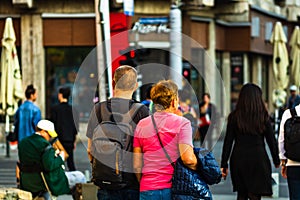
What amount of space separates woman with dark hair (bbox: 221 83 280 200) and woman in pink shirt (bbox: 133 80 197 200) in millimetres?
3079

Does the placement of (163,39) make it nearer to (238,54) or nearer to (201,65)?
(201,65)

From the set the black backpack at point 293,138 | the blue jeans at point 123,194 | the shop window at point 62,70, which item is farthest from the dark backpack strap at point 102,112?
the shop window at point 62,70

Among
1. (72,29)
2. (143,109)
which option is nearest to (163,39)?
(72,29)

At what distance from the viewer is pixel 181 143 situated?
7.25 m

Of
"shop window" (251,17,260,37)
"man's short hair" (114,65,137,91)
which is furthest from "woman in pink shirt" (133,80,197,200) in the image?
"shop window" (251,17,260,37)

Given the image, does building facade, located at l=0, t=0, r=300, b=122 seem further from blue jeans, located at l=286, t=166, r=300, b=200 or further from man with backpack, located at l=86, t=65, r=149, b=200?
man with backpack, located at l=86, t=65, r=149, b=200

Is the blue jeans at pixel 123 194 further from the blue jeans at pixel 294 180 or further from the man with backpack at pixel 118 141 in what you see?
the blue jeans at pixel 294 180

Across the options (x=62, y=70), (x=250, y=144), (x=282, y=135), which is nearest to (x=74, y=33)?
(x=62, y=70)

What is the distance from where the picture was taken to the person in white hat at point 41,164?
10430 millimetres

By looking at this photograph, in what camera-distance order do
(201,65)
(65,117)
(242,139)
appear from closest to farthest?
(242,139)
(65,117)
(201,65)

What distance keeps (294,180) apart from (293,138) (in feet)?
1.72

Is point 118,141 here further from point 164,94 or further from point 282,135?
point 282,135

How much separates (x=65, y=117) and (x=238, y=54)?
2181cm

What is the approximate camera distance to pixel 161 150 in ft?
24.0
